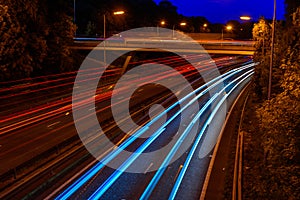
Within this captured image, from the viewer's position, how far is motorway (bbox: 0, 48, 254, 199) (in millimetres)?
15734

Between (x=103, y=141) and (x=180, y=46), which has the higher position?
(x=180, y=46)

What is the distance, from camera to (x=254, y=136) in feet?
75.5

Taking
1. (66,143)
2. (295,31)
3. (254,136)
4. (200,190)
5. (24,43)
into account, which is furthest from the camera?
(24,43)

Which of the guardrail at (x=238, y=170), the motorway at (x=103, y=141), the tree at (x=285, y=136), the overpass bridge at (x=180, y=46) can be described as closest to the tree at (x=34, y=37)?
the motorway at (x=103, y=141)

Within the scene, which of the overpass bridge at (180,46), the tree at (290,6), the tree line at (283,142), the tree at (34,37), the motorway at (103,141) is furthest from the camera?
the overpass bridge at (180,46)

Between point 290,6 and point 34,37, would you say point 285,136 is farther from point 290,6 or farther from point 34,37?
point 34,37

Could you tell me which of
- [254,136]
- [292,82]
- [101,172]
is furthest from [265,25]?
[101,172]

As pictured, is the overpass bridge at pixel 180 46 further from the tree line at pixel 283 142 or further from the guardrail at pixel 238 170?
the tree line at pixel 283 142

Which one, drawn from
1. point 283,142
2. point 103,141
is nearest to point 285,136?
point 283,142

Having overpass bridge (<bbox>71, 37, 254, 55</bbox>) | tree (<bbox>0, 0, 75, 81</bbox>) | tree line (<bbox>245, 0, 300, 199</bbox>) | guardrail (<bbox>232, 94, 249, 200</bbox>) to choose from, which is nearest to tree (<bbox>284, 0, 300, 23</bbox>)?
overpass bridge (<bbox>71, 37, 254, 55</bbox>)

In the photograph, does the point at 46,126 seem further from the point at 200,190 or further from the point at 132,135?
the point at 200,190

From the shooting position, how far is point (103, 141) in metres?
21.8

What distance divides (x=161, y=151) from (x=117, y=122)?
6162mm

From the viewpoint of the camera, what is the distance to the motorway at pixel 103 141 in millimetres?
15734
